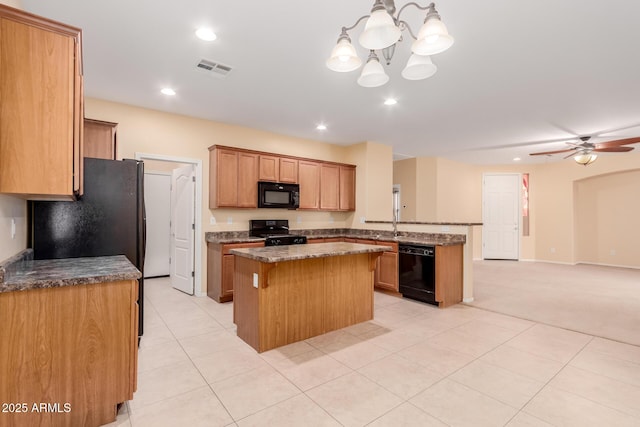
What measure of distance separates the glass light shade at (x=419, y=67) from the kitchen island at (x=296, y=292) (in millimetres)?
1608

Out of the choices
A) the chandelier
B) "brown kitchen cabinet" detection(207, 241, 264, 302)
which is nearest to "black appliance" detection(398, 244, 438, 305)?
"brown kitchen cabinet" detection(207, 241, 264, 302)

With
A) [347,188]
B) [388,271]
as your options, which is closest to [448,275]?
[388,271]

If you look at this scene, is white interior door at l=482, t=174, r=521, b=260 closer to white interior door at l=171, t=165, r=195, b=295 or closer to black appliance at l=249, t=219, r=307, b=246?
black appliance at l=249, t=219, r=307, b=246

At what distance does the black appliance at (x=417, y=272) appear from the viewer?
13.9 ft

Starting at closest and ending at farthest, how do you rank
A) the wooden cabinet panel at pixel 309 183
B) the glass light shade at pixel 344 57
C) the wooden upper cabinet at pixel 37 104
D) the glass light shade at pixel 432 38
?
the wooden upper cabinet at pixel 37 104, the glass light shade at pixel 432 38, the glass light shade at pixel 344 57, the wooden cabinet panel at pixel 309 183

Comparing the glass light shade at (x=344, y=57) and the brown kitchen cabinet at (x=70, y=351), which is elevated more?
the glass light shade at (x=344, y=57)

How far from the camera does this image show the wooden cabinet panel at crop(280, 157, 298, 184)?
5.29 meters

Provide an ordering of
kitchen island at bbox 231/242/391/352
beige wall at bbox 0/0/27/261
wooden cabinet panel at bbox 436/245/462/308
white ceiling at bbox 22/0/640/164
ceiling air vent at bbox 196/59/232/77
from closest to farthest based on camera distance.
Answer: beige wall at bbox 0/0/27/261, white ceiling at bbox 22/0/640/164, kitchen island at bbox 231/242/391/352, ceiling air vent at bbox 196/59/232/77, wooden cabinet panel at bbox 436/245/462/308

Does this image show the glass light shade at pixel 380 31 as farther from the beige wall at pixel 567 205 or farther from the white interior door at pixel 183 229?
the beige wall at pixel 567 205

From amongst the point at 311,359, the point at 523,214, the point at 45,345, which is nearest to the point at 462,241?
the point at 311,359

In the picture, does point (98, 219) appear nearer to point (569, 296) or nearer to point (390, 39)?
point (390, 39)

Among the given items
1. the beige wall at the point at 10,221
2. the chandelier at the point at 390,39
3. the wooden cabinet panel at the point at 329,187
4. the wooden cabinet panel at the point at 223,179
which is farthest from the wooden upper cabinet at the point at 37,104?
the wooden cabinet panel at the point at 329,187

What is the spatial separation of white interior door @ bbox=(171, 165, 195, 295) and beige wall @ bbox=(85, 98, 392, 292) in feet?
0.62

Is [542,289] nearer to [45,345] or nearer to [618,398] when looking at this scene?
[618,398]
